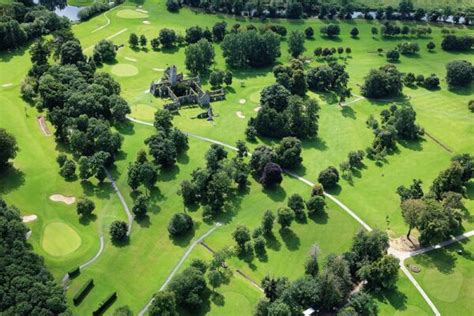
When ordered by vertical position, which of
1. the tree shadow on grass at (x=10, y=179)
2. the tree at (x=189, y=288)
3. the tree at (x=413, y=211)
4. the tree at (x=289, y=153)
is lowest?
the tree shadow on grass at (x=10, y=179)

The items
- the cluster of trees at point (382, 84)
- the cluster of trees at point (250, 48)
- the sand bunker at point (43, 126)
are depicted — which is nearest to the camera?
the sand bunker at point (43, 126)

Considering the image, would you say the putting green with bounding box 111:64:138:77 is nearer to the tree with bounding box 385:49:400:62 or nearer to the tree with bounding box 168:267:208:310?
the tree with bounding box 385:49:400:62

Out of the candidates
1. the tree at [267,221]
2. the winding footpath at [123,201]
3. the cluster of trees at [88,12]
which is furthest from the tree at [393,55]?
the cluster of trees at [88,12]

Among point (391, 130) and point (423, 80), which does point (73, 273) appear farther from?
point (423, 80)

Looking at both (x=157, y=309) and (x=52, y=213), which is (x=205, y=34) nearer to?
(x=52, y=213)

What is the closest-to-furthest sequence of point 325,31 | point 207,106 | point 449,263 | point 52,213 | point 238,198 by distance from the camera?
point 449,263
point 52,213
point 238,198
point 207,106
point 325,31

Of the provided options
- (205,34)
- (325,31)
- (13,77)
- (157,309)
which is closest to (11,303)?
(157,309)

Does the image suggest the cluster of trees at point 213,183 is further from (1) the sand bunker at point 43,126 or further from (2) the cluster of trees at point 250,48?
(2) the cluster of trees at point 250,48
